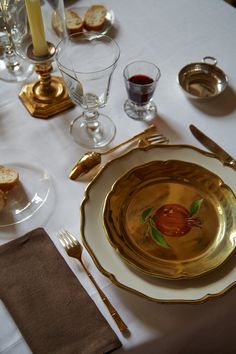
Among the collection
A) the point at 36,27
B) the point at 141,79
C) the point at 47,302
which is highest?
the point at 36,27

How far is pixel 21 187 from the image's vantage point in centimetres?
80

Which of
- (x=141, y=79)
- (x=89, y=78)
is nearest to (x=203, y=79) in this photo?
(x=141, y=79)

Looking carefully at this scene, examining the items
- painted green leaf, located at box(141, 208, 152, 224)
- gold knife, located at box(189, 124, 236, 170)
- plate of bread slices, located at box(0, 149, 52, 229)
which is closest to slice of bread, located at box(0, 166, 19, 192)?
plate of bread slices, located at box(0, 149, 52, 229)

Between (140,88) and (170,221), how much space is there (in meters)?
0.30

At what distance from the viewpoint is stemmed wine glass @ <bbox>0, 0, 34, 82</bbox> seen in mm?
904

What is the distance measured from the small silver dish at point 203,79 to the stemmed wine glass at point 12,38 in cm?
37

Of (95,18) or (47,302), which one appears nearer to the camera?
(47,302)

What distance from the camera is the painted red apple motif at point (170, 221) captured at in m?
0.70

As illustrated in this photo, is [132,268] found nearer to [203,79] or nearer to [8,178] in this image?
[8,178]

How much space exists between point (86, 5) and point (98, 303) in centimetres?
83

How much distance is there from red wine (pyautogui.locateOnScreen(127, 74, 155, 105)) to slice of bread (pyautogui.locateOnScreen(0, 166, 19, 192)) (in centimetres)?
29

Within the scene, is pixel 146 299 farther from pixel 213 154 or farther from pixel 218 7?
pixel 218 7

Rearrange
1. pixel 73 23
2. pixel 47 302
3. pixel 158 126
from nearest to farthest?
pixel 47 302 < pixel 158 126 < pixel 73 23

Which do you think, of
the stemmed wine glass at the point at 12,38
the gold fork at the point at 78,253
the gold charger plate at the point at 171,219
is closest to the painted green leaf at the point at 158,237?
the gold charger plate at the point at 171,219
